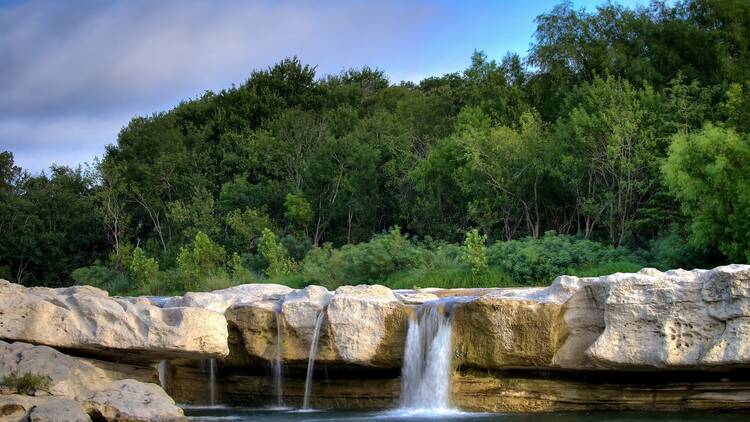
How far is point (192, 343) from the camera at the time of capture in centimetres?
1413

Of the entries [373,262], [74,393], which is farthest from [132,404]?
[373,262]

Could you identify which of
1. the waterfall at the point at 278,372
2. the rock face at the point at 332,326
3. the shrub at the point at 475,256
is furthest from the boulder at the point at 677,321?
the shrub at the point at 475,256

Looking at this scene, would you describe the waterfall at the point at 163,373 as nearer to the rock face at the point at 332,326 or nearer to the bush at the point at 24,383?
the rock face at the point at 332,326

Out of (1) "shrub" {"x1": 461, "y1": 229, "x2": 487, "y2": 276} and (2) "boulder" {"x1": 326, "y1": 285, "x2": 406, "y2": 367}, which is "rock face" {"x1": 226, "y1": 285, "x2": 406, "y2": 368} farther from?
(1) "shrub" {"x1": 461, "y1": 229, "x2": 487, "y2": 276}

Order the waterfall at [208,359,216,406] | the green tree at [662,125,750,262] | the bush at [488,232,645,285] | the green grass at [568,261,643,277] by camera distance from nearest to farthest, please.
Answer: the waterfall at [208,359,216,406] → the green tree at [662,125,750,262] → the green grass at [568,261,643,277] → the bush at [488,232,645,285]

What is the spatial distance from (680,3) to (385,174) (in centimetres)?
1218

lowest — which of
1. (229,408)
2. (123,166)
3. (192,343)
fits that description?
(229,408)

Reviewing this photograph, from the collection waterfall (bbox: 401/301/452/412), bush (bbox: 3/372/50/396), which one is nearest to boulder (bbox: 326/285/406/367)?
waterfall (bbox: 401/301/452/412)

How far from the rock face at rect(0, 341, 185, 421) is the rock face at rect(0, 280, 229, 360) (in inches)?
11.8

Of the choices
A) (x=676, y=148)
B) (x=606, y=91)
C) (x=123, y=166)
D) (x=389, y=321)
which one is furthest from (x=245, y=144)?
(x=389, y=321)

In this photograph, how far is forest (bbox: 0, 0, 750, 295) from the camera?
23.1m

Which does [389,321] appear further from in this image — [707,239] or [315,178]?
[315,178]

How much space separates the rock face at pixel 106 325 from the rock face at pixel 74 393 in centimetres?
30

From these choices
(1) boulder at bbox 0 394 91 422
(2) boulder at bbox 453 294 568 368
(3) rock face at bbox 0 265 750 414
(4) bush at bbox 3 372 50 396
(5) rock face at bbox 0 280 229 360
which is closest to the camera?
(1) boulder at bbox 0 394 91 422
